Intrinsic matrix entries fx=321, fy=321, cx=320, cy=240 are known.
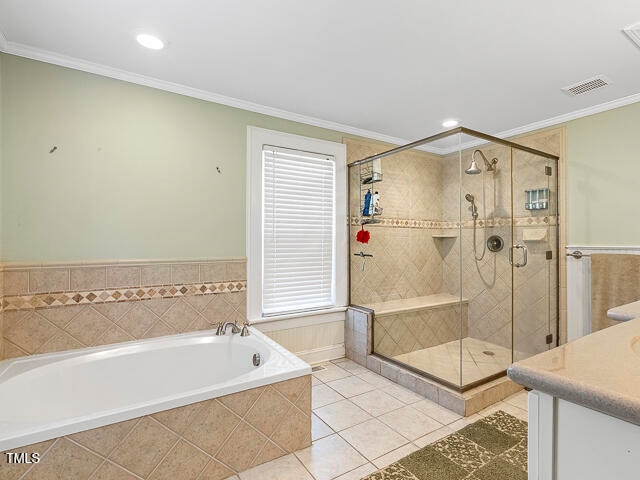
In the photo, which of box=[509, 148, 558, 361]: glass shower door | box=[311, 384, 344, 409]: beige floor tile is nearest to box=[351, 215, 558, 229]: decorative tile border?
box=[509, 148, 558, 361]: glass shower door

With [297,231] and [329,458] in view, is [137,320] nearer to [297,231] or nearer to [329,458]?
[297,231]

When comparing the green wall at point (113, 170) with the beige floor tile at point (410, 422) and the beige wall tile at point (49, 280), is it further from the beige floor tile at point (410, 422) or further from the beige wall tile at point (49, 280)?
the beige floor tile at point (410, 422)

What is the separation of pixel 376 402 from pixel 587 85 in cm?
284

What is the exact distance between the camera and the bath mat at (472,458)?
1.67 m

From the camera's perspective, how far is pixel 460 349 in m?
2.68

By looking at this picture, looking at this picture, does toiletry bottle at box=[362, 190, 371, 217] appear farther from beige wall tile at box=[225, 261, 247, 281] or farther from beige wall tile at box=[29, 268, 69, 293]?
beige wall tile at box=[29, 268, 69, 293]

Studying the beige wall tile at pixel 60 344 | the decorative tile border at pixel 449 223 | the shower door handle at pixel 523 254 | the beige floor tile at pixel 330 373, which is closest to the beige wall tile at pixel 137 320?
the beige wall tile at pixel 60 344

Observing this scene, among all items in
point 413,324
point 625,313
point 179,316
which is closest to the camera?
point 625,313

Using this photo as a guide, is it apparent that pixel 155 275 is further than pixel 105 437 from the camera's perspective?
Yes

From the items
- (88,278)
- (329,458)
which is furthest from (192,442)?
(88,278)

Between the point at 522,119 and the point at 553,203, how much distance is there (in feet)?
2.76

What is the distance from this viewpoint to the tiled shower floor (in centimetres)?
252

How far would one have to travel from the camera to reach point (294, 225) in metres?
3.02

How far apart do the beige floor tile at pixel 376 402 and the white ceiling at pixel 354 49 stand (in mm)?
2399
